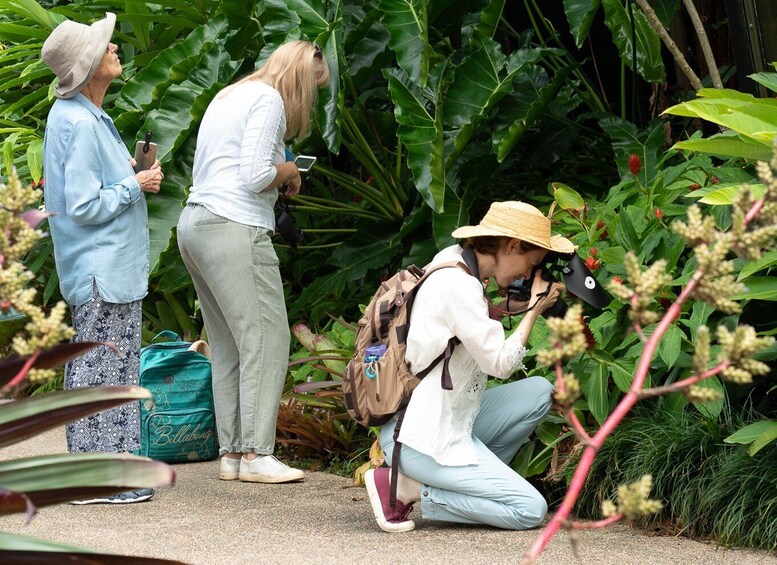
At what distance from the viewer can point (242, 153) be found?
15.0 ft

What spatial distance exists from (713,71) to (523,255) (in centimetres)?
185

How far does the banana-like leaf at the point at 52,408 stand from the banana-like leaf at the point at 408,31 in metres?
3.86

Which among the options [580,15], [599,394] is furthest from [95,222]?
[580,15]

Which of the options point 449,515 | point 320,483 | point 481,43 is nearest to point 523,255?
point 449,515

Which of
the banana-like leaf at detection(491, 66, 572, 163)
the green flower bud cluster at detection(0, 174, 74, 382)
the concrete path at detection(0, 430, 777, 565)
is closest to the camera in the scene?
the green flower bud cluster at detection(0, 174, 74, 382)

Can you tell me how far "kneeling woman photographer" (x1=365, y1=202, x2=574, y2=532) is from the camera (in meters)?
3.73

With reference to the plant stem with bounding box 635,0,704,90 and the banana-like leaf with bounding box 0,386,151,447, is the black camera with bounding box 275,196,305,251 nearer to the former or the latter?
the plant stem with bounding box 635,0,704,90

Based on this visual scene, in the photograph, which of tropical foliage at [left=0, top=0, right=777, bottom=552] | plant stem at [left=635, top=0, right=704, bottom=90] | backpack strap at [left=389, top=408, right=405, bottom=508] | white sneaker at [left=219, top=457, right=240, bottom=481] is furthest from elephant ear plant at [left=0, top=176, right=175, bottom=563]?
plant stem at [left=635, top=0, right=704, bottom=90]

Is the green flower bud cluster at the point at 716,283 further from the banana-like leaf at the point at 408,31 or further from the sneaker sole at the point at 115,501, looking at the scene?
the banana-like leaf at the point at 408,31

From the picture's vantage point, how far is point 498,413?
4.15 meters

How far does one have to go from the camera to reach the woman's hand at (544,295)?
12.5ft

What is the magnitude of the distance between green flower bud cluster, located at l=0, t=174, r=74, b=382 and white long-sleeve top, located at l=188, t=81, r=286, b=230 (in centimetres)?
277

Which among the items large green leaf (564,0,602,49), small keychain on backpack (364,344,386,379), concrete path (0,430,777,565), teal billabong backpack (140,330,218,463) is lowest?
teal billabong backpack (140,330,218,463)

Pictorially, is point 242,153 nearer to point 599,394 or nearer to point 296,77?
point 296,77
